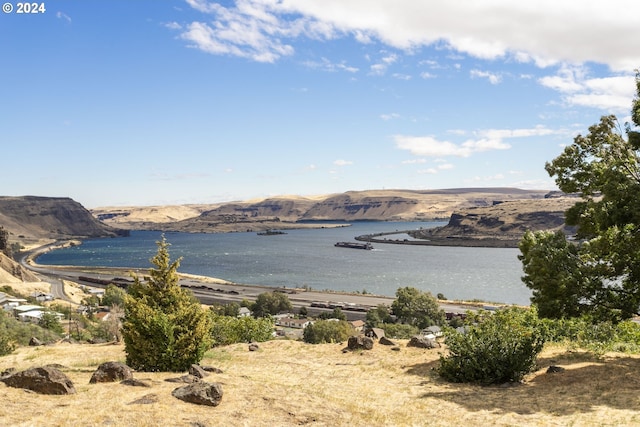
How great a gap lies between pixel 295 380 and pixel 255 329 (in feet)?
46.5

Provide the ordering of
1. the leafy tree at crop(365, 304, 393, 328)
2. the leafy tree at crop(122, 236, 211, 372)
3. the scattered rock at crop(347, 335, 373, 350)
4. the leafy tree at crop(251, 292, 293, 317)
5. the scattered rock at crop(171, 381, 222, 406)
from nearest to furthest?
the scattered rock at crop(171, 381, 222, 406), the leafy tree at crop(122, 236, 211, 372), the scattered rock at crop(347, 335, 373, 350), the leafy tree at crop(365, 304, 393, 328), the leafy tree at crop(251, 292, 293, 317)

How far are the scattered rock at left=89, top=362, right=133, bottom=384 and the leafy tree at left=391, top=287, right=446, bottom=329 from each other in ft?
232

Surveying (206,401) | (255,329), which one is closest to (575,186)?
(206,401)

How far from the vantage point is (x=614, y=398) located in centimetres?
1397

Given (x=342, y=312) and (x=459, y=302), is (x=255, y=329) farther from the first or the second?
(x=459, y=302)

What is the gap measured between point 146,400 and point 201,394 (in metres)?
1.43

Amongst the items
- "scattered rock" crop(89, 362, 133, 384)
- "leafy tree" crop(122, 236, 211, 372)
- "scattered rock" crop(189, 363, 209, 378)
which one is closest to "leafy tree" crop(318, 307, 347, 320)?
"leafy tree" crop(122, 236, 211, 372)

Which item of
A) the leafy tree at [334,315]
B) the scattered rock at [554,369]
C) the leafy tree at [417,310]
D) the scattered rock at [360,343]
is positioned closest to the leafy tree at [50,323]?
the leafy tree at [334,315]

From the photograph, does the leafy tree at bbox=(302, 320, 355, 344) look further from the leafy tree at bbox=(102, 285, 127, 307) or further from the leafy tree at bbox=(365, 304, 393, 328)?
the leafy tree at bbox=(102, 285, 127, 307)

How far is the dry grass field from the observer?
11758 mm

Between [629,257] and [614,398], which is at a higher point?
[629,257]

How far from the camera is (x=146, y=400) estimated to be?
500 inches

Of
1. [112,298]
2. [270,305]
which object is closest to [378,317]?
[270,305]

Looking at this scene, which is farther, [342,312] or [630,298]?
[342,312]
